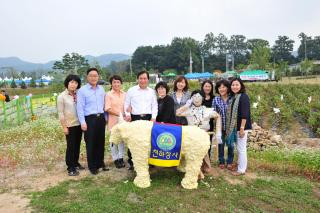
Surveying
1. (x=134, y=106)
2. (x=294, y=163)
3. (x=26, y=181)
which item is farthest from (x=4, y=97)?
(x=294, y=163)

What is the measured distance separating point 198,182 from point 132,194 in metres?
1.12

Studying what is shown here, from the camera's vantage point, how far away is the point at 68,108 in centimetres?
511

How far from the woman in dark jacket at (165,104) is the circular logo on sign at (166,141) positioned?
0.62 meters

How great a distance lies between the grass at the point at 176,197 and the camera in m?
4.16

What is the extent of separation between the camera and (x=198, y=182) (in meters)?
5.02

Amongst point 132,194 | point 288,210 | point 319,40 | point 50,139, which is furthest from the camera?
point 319,40

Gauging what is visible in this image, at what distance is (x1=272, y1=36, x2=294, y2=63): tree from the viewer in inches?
2591

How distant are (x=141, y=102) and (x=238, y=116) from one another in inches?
64.5

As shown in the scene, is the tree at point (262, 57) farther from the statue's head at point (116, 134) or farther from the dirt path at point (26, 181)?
the statue's head at point (116, 134)

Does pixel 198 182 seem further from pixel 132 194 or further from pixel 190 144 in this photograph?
pixel 132 194

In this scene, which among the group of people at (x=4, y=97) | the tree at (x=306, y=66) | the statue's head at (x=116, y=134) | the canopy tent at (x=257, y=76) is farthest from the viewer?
the tree at (x=306, y=66)

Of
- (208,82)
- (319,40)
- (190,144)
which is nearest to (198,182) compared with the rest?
(190,144)

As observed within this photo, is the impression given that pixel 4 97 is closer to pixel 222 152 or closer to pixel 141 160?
pixel 141 160

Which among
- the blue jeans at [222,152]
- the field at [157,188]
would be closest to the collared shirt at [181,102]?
the blue jeans at [222,152]
